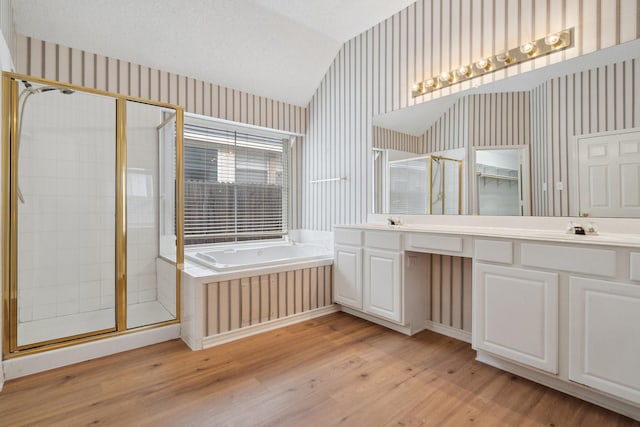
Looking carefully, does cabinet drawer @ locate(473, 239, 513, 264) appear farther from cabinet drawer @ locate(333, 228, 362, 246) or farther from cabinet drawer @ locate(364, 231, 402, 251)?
cabinet drawer @ locate(333, 228, 362, 246)

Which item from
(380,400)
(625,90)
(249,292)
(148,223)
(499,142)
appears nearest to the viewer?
(380,400)

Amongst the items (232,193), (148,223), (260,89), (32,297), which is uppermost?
(260,89)

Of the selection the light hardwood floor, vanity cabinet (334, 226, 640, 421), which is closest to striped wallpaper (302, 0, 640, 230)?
vanity cabinet (334, 226, 640, 421)

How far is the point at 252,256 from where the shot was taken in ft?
11.5

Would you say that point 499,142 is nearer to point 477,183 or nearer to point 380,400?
point 477,183

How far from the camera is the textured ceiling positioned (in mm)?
2436

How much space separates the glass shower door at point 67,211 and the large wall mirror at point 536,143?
251 cm

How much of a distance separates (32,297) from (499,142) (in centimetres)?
363

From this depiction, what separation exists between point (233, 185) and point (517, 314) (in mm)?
2998

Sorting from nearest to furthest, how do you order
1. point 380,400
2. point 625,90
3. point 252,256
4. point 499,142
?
point 380,400 < point 625,90 < point 499,142 < point 252,256

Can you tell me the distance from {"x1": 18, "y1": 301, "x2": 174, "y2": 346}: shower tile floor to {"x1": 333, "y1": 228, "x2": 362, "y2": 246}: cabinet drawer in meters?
1.54

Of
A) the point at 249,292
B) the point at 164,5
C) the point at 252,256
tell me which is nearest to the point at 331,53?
the point at 164,5

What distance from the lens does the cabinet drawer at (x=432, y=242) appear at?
6.97 ft

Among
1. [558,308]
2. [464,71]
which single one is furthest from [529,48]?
[558,308]
